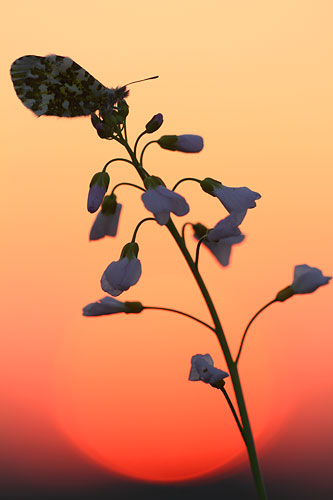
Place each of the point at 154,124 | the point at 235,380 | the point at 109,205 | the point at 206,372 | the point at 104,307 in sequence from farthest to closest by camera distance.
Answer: the point at 109,205 → the point at 154,124 → the point at 104,307 → the point at 206,372 → the point at 235,380

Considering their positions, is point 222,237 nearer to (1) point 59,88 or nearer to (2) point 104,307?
(2) point 104,307

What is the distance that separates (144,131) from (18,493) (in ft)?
143

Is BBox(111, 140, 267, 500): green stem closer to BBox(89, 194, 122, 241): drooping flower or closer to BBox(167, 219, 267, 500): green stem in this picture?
BBox(167, 219, 267, 500): green stem

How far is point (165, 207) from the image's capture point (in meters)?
2.89

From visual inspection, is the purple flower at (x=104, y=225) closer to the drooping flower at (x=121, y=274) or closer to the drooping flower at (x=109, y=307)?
the drooping flower at (x=121, y=274)

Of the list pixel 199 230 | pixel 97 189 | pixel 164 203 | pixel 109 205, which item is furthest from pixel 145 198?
pixel 199 230

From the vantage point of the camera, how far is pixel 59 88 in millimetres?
2922

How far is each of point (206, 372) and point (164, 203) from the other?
80 cm

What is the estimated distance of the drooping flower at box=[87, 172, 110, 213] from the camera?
10.1ft

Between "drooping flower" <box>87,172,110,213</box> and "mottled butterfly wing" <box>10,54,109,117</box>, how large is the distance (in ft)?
1.06

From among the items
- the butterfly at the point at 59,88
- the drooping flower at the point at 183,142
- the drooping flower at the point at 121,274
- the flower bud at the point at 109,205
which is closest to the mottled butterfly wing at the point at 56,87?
the butterfly at the point at 59,88

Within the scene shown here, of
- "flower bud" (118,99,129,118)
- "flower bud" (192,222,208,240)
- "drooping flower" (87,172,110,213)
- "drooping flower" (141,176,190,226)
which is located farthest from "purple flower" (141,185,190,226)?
"flower bud" (192,222,208,240)

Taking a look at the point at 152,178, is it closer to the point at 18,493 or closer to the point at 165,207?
the point at 165,207

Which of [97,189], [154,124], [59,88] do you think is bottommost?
[97,189]
